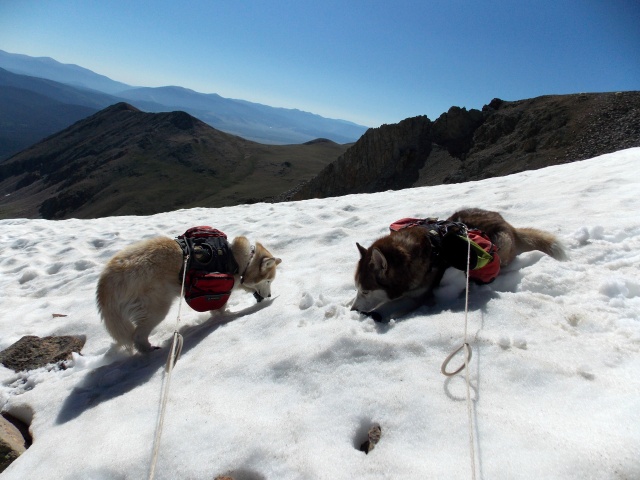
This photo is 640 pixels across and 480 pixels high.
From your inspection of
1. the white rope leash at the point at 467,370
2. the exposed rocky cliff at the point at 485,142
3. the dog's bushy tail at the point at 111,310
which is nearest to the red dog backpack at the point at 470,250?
the white rope leash at the point at 467,370

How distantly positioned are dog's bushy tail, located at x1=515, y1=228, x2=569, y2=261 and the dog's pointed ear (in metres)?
2.22

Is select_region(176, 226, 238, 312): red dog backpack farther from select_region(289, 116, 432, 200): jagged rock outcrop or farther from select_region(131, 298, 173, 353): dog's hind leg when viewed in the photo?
select_region(289, 116, 432, 200): jagged rock outcrop

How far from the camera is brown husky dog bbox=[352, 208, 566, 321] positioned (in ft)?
14.6

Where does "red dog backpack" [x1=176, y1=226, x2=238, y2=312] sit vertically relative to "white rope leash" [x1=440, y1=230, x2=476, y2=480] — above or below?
below

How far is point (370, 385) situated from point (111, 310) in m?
3.45

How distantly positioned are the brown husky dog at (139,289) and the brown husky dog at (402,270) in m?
2.60

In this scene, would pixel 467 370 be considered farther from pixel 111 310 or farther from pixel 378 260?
pixel 111 310

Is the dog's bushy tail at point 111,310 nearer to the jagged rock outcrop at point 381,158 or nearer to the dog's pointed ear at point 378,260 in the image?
the dog's pointed ear at point 378,260

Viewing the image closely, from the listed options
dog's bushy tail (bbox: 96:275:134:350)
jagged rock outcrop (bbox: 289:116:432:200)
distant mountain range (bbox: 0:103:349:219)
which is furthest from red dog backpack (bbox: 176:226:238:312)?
distant mountain range (bbox: 0:103:349:219)

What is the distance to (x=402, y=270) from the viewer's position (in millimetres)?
4449

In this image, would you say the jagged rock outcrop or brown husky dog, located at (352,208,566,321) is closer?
brown husky dog, located at (352,208,566,321)

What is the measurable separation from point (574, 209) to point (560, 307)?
11.9 ft

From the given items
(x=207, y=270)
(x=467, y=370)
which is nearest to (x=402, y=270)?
(x=467, y=370)

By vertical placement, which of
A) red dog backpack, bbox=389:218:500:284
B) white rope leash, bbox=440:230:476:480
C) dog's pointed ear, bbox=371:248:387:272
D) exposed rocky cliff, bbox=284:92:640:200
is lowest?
white rope leash, bbox=440:230:476:480
